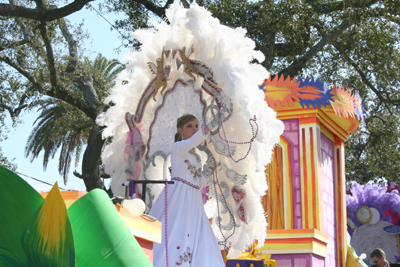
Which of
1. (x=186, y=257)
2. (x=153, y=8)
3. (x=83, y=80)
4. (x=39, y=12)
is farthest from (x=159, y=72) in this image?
(x=83, y=80)

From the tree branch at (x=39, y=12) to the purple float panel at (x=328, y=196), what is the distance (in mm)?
4955

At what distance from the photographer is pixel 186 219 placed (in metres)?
4.39

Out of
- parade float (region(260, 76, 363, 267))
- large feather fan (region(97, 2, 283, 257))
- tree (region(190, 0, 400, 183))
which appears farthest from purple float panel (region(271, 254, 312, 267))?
tree (region(190, 0, 400, 183))

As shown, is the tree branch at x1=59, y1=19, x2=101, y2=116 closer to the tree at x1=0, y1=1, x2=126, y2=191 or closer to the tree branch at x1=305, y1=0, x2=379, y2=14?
the tree at x1=0, y1=1, x2=126, y2=191

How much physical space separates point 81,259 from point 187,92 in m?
3.54

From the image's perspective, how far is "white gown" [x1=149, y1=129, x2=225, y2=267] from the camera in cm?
423

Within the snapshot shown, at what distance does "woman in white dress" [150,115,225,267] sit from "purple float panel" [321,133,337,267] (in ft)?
11.4

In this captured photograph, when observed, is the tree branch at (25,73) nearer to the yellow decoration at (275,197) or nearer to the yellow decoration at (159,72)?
the yellow decoration at (275,197)

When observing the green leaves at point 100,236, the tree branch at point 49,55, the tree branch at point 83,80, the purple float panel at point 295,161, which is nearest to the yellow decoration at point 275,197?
the purple float panel at point 295,161

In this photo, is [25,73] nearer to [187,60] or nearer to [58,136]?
[58,136]

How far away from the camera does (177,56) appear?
5207mm

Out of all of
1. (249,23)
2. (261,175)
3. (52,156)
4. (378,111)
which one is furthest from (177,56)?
(52,156)

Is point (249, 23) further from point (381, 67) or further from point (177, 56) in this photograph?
point (177, 56)

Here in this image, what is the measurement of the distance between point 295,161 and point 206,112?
2917mm
